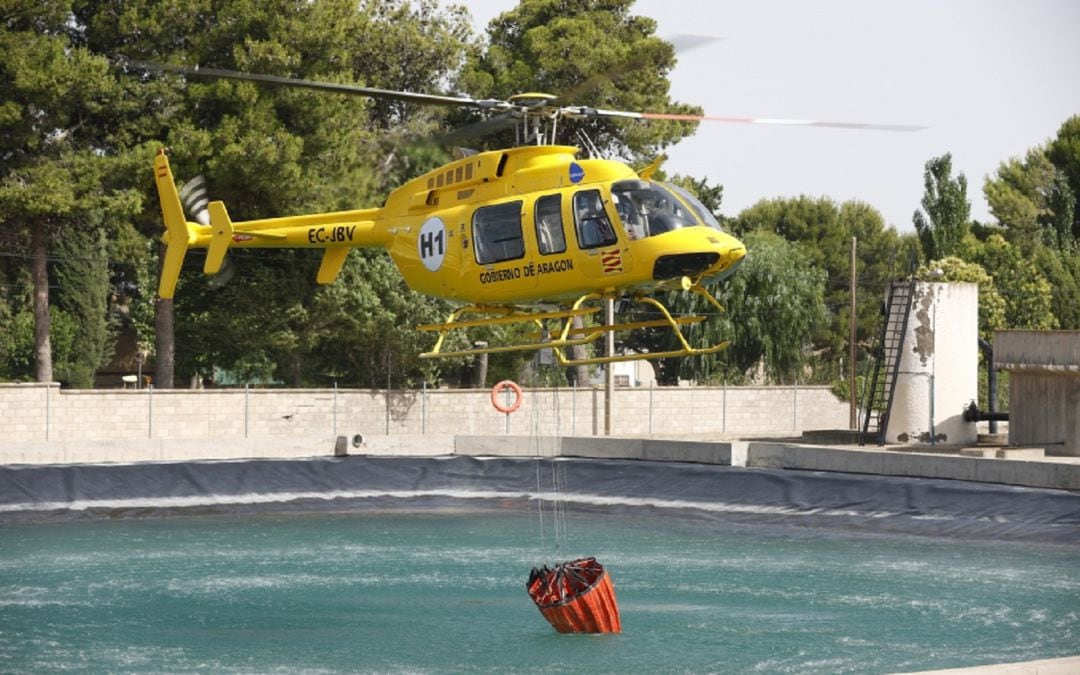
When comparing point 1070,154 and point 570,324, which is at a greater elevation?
point 1070,154

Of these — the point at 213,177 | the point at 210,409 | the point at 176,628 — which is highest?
the point at 213,177

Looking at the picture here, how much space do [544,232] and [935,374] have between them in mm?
20893

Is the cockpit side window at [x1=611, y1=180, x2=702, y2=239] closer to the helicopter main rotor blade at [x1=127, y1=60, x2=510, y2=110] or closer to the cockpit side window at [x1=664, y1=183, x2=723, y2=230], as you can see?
the cockpit side window at [x1=664, y1=183, x2=723, y2=230]

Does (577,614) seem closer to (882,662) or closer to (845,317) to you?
(882,662)

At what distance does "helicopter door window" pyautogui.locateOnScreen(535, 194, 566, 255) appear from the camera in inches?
892

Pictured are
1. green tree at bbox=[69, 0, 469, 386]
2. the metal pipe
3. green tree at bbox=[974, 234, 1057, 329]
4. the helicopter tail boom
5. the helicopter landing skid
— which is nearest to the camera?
the helicopter landing skid

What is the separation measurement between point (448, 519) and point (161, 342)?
13967 mm

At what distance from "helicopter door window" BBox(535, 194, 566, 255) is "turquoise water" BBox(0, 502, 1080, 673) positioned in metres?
6.01

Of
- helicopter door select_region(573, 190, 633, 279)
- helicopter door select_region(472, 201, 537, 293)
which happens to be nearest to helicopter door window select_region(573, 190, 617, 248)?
helicopter door select_region(573, 190, 633, 279)

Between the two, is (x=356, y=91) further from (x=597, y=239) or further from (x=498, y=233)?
(x=597, y=239)

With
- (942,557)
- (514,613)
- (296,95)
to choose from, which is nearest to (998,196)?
(296,95)

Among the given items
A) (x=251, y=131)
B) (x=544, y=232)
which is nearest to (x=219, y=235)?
(x=544, y=232)

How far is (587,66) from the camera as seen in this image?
56281 millimetres

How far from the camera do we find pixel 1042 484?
111 feet
